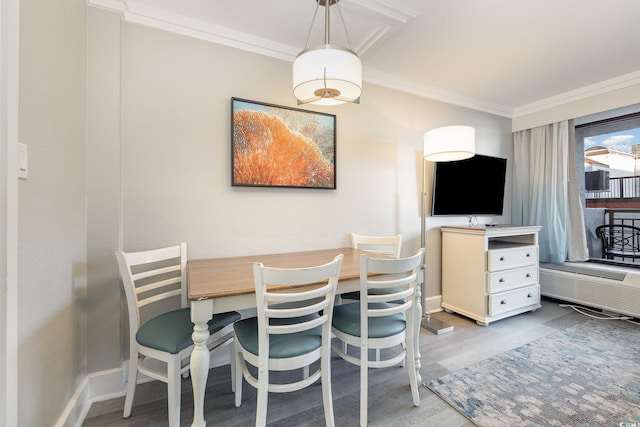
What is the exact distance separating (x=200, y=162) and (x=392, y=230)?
1.93 metres

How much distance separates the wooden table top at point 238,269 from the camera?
4.36 feet

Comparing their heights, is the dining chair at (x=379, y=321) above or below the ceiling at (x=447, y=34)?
below

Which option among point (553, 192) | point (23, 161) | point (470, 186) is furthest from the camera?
point (553, 192)

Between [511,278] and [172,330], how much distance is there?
314cm

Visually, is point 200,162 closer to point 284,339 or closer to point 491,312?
point 284,339

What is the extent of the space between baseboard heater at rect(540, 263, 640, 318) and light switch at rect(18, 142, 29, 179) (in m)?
4.60

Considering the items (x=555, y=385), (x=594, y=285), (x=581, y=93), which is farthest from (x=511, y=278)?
(x=581, y=93)

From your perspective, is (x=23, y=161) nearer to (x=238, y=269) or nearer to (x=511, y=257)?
(x=238, y=269)

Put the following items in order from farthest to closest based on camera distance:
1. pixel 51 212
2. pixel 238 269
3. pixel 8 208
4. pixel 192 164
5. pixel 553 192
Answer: pixel 553 192
pixel 192 164
pixel 238 269
pixel 51 212
pixel 8 208

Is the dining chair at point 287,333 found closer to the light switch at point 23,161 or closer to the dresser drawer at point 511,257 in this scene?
the light switch at point 23,161

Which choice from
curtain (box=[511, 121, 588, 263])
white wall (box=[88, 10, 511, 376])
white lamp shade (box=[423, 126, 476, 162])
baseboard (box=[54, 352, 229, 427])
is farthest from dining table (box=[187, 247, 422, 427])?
curtain (box=[511, 121, 588, 263])

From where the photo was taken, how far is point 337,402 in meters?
1.67

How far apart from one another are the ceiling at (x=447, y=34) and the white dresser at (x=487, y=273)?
159 centimetres

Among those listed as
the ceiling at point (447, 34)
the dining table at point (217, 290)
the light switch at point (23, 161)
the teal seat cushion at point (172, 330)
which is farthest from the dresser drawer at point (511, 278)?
the light switch at point (23, 161)
